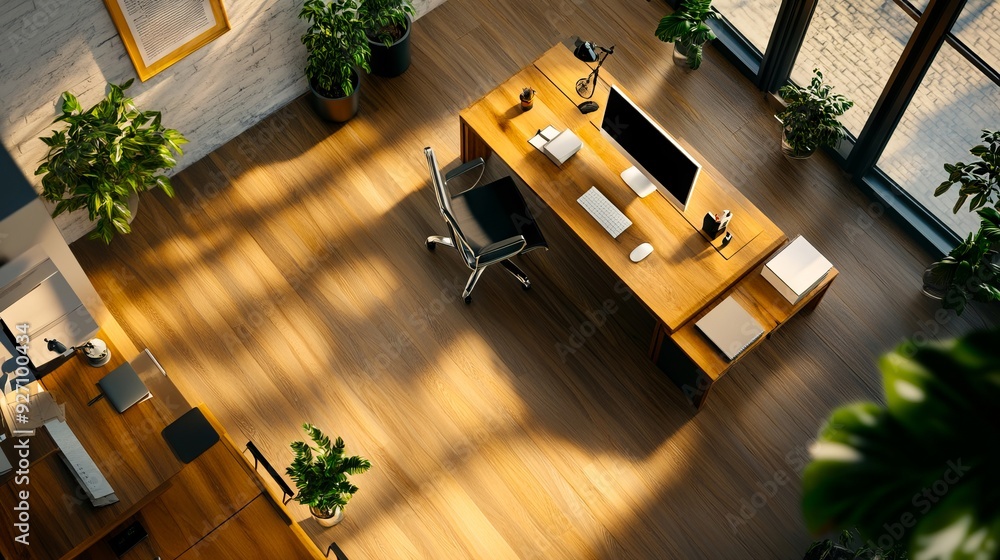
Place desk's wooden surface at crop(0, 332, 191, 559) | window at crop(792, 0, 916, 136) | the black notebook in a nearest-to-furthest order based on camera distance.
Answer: desk's wooden surface at crop(0, 332, 191, 559) → the black notebook → window at crop(792, 0, 916, 136)

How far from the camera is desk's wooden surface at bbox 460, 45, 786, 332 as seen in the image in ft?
15.4

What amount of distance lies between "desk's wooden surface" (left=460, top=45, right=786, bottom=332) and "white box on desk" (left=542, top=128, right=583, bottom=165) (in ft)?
0.19

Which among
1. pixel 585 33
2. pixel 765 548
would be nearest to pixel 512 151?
pixel 585 33

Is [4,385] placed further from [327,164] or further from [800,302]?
[800,302]

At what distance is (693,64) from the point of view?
19.3ft

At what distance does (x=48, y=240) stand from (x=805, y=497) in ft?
13.1

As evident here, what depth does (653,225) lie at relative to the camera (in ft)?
15.9

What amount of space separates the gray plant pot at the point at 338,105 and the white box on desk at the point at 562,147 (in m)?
1.40

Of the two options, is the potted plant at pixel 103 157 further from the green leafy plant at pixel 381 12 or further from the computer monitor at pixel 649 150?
the computer monitor at pixel 649 150

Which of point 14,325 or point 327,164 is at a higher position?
point 327,164

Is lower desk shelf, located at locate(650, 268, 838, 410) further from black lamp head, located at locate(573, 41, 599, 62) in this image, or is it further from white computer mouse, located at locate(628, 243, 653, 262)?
black lamp head, located at locate(573, 41, 599, 62)

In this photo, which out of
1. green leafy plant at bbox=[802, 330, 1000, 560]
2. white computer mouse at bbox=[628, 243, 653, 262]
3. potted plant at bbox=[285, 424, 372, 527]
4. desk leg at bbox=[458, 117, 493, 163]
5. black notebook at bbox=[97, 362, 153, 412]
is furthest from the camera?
desk leg at bbox=[458, 117, 493, 163]

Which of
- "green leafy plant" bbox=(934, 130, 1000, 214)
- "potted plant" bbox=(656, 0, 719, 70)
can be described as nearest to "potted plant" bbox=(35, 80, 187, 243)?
"potted plant" bbox=(656, 0, 719, 70)

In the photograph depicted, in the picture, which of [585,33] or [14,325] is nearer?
[14,325]
